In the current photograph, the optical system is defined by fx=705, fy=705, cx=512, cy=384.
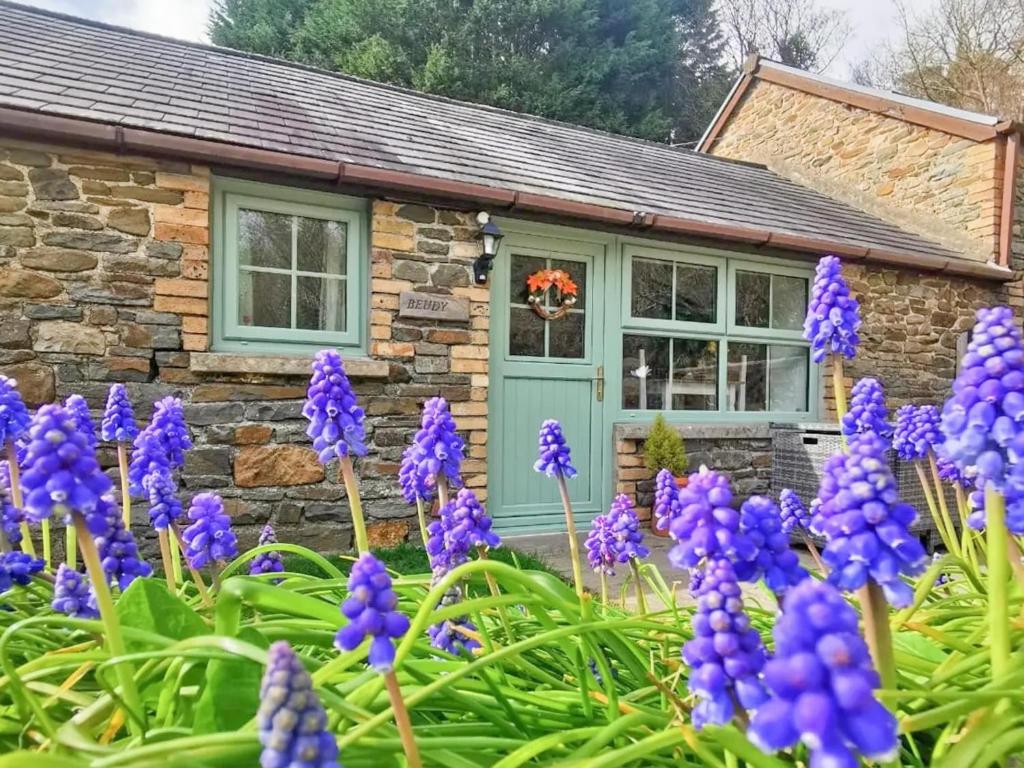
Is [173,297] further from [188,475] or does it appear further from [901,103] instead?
[901,103]

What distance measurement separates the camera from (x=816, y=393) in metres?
7.49

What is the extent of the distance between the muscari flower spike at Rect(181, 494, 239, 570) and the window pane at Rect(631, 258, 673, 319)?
5.76m

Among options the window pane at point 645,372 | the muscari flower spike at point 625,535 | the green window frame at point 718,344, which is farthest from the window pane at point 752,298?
the muscari flower spike at point 625,535

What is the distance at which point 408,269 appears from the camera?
211 inches

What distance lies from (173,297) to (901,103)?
889 cm

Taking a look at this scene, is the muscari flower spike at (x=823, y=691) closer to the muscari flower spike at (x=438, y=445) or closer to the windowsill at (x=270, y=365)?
the muscari flower spike at (x=438, y=445)

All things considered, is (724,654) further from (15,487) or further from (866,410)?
(866,410)

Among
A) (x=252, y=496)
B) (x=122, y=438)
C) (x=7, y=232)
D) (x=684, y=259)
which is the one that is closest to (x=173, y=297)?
(x=7, y=232)

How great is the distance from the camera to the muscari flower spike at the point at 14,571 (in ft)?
2.98

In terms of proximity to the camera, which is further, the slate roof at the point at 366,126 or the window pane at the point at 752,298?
the window pane at the point at 752,298

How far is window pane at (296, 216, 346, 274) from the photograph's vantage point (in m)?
5.26

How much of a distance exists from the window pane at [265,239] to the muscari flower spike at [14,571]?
14.6 feet

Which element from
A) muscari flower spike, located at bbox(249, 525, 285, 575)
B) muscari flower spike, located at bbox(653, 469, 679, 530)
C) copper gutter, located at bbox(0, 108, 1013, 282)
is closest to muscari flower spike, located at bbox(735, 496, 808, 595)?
muscari flower spike, located at bbox(653, 469, 679, 530)

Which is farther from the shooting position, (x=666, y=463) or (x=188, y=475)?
(x=666, y=463)
